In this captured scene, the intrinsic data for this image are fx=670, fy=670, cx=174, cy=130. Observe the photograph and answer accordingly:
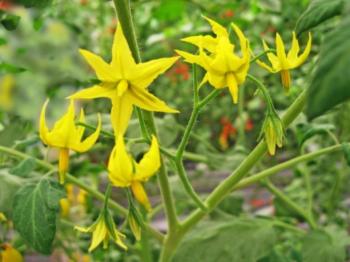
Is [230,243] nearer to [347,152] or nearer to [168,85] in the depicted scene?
[347,152]

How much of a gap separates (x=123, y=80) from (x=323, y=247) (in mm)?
443

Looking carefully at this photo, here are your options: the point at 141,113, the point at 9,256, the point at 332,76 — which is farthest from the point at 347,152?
the point at 9,256

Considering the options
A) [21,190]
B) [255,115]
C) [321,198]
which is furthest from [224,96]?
[21,190]

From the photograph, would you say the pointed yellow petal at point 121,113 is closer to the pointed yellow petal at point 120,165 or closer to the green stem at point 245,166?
the pointed yellow petal at point 120,165

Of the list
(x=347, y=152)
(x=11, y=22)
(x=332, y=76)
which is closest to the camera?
(x=332, y=76)

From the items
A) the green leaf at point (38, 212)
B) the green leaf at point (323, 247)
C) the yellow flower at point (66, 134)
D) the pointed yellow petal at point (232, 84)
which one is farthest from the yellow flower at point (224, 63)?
the green leaf at point (323, 247)

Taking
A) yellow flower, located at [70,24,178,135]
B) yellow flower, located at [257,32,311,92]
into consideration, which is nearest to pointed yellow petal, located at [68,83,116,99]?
yellow flower, located at [70,24,178,135]

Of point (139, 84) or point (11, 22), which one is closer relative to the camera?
point (139, 84)

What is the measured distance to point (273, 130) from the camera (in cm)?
60

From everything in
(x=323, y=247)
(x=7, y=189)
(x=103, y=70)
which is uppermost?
(x=103, y=70)

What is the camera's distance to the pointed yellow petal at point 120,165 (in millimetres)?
543

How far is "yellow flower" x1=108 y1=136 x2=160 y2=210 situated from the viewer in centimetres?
55

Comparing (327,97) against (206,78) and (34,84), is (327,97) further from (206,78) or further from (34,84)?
(34,84)

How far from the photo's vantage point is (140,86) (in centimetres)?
54
